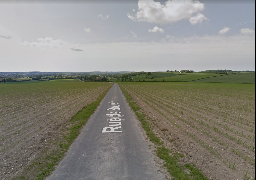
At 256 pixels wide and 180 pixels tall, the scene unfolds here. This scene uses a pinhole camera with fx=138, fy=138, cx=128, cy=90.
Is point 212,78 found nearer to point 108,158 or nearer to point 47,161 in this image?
point 108,158

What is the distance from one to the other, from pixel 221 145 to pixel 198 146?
1.56 m

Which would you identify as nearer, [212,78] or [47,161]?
[47,161]

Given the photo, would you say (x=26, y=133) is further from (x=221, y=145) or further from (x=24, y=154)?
(x=221, y=145)

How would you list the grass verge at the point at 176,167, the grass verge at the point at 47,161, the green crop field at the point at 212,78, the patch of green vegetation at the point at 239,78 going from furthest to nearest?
1. the green crop field at the point at 212,78
2. the grass verge at the point at 47,161
3. the grass verge at the point at 176,167
4. the patch of green vegetation at the point at 239,78

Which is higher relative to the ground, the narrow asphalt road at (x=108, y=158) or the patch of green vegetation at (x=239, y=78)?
the patch of green vegetation at (x=239, y=78)

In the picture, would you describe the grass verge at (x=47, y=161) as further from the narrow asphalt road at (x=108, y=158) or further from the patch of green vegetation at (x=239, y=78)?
the patch of green vegetation at (x=239, y=78)

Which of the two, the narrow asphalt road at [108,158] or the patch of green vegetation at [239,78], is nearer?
the patch of green vegetation at [239,78]

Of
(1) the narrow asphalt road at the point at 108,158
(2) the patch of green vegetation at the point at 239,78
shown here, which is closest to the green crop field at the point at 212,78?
(2) the patch of green vegetation at the point at 239,78

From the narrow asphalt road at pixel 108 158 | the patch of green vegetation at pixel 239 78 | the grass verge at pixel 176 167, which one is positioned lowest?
the grass verge at pixel 176 167

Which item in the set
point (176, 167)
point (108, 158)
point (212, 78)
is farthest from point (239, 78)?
point (212, 78)

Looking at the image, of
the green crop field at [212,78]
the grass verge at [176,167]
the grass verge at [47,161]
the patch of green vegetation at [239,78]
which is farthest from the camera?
the green crop field at [212,78]

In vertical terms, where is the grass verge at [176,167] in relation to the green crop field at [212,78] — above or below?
below

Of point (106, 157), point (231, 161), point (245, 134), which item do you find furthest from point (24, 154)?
point (245, 134)

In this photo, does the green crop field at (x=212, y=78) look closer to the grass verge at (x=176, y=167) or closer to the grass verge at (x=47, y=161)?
the grass verge at (x=176, y=167)
